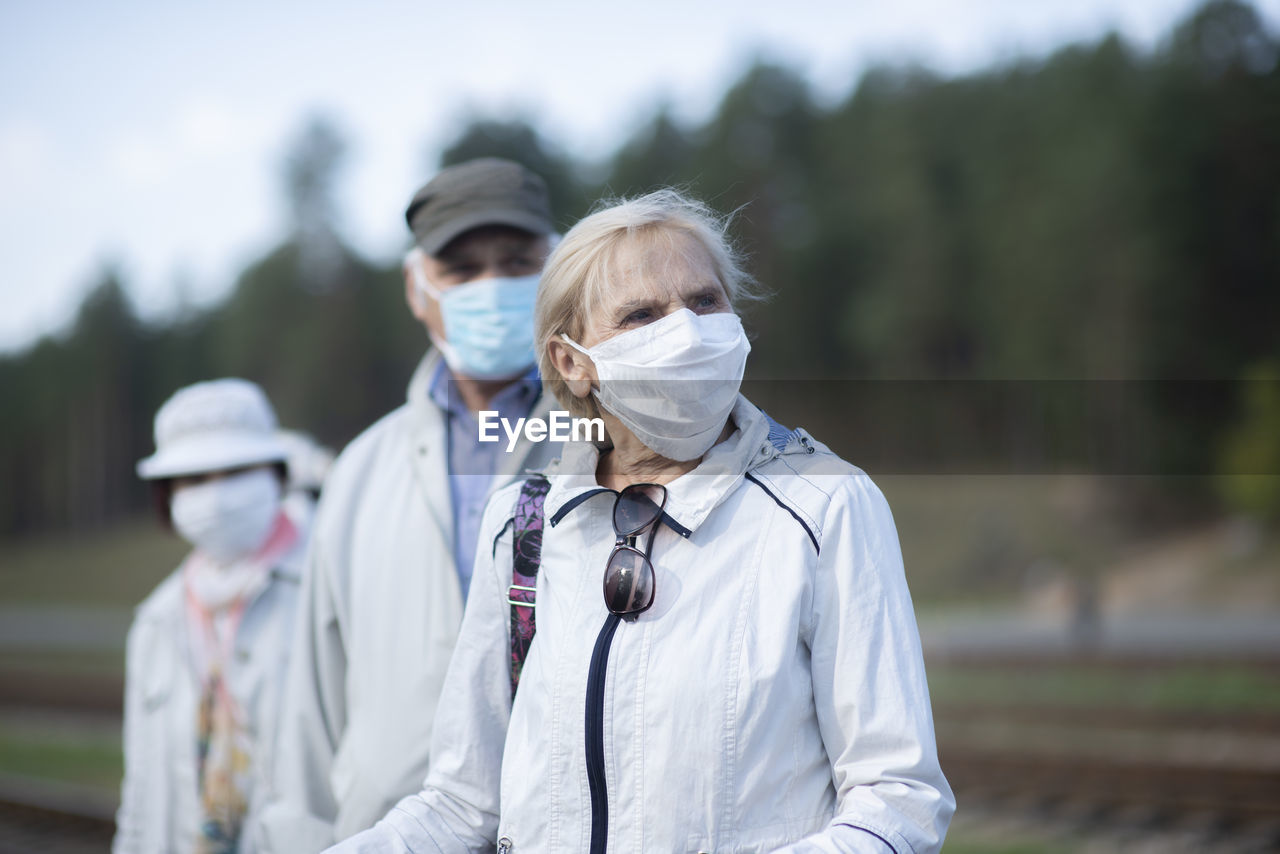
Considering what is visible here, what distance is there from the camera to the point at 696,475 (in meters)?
1.95

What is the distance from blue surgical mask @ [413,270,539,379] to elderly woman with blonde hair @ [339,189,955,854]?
0.85 meters

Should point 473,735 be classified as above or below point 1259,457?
above

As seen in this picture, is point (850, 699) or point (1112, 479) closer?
point (850, 699)

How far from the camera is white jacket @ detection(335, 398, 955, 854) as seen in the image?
5.79ft

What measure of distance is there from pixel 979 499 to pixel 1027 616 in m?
12.2

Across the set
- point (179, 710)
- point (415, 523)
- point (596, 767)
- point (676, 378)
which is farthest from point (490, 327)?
point (179, 710)

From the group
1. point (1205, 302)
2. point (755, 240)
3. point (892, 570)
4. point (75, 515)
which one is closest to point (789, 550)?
point (892, 570)

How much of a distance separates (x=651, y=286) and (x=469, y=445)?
1243 millimetres

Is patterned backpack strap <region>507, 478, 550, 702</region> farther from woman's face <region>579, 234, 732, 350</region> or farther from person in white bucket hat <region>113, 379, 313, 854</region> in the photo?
person in white bucket hat <region>113, 379, 313, 854</region>

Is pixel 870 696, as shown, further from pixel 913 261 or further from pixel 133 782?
pixel 913 261

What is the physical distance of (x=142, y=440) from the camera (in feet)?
233

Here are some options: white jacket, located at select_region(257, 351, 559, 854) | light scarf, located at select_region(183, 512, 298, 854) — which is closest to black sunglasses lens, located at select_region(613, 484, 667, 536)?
white jacket, located at select_region(257, 351, 559, 854)

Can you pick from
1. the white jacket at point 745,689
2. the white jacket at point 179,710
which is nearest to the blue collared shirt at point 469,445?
the white jacket at point 745,689

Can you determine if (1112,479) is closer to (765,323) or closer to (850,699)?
(765,323)
